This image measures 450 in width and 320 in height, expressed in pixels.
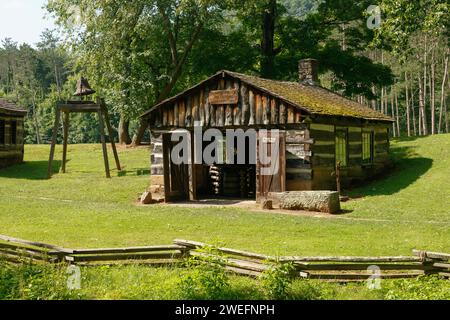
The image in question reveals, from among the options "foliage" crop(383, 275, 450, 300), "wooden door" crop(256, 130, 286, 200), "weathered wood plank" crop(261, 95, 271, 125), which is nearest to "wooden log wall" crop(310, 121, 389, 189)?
"wooden door" crop(256, 130, 286, 200)

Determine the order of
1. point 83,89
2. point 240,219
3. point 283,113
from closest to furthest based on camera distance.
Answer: point 240,219
point 283,113
point 83,89

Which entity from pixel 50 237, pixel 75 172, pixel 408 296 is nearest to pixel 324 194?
Result: pixel 50 237

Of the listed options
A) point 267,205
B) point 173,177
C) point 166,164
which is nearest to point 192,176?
point 173,177

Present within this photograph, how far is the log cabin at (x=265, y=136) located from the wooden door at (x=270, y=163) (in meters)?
0.04

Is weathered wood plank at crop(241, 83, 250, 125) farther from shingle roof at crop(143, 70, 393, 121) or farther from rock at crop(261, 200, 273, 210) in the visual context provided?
rock at crop(261, 200, 273, 210)

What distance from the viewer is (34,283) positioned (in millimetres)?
9273

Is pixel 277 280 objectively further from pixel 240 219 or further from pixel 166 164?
pixel 166 164

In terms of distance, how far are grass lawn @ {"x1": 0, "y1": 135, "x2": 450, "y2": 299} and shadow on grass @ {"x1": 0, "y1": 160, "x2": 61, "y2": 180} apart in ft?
6.59

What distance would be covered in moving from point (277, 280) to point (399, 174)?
61.5 feet

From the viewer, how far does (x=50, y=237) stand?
48.1 feet

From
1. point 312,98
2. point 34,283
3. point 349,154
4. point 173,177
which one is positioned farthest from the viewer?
point 349,154

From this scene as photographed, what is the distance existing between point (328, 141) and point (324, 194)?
14.3 ft

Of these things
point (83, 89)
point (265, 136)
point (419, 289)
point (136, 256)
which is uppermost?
point (83, 89)

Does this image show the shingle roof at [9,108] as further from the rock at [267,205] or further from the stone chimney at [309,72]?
the rock at [267,205]
